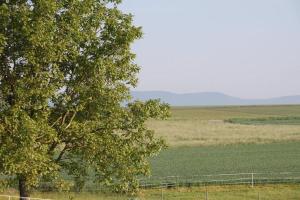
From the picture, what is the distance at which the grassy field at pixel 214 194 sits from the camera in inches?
1678

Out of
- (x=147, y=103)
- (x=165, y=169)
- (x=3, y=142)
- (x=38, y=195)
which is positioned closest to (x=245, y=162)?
(x=165, y=169)

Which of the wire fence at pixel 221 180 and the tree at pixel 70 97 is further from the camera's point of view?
the wire fence at pixel 221 180

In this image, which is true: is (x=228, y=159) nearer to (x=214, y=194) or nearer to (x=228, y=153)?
(x=228, y=153)

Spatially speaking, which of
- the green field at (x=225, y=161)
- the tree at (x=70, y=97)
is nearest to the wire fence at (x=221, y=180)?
the green field at (x=225, y=161)

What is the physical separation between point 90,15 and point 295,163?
44754mm

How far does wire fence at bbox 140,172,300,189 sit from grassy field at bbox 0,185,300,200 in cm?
132

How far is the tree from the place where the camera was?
921 inches

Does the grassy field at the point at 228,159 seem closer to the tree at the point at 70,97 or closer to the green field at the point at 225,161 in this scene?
the green field at the point at 225,161

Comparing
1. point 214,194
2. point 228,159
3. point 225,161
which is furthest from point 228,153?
point 214,194

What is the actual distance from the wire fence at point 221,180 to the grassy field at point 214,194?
132 centimetres

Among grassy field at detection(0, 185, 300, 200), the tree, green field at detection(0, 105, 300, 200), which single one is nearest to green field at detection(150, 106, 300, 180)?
green field at detection(0, 105, 300, 200)

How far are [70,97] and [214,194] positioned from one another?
22805mm

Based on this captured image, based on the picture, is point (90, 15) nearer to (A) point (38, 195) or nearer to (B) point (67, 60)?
(B) point (67, 60)

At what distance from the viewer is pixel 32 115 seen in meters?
24.9
